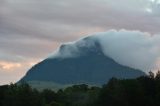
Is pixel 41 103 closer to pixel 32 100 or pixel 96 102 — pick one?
pixel 32 100

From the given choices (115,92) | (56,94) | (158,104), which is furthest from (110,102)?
(56,94)

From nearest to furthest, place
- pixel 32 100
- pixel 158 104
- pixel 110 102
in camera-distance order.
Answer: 1. pixel 158 104
2. pixel 110 102
3. pixel 32 100

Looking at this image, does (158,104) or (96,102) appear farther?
(96,102)

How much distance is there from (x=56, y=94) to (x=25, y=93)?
3624 centimetres

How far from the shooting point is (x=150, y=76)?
121m

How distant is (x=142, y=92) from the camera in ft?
366

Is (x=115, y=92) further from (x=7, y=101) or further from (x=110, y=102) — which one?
(x=7, y=101)

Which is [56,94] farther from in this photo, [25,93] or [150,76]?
[150,76]

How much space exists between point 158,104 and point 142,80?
12.8 meters

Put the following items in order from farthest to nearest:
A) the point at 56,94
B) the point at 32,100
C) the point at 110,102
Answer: the point at 56,94 < the point at 32,100 < the point at 110,102

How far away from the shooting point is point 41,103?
12875 centimetres

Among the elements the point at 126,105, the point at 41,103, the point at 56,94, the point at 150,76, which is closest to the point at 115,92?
the point at 126,105

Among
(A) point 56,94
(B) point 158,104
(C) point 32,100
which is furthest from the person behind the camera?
(A) point 56,94

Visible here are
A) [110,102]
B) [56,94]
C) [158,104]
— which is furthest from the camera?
[56,94]
